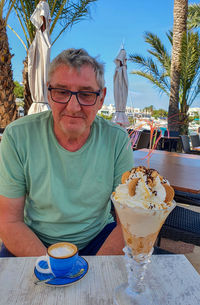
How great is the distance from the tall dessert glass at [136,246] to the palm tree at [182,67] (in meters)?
6.96

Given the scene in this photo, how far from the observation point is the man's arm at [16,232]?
1.15 m

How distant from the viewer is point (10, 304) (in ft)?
2.29

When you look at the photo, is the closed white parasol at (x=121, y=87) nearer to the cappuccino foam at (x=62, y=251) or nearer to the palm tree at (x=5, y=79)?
the palm tree at (x=5, y=79)

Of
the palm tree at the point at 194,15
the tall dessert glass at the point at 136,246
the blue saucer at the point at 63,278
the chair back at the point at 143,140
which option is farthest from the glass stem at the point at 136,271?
the palm tree at the point at 194,15

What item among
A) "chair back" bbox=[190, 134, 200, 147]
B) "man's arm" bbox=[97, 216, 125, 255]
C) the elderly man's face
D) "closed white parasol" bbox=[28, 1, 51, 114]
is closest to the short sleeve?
the elderly man's face

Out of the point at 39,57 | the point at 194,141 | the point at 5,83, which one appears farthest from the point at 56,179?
the point at 194,141

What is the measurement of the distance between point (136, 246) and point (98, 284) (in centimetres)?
18

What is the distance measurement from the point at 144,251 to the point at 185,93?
8.72 meters

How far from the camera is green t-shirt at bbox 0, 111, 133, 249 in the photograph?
1254mm

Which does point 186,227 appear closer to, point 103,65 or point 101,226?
point 101,226

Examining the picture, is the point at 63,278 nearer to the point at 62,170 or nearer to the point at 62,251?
the point at 62,251

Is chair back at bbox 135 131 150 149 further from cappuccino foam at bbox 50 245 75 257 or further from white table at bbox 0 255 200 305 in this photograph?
cappuccino foam at bbox 50 245 75 257

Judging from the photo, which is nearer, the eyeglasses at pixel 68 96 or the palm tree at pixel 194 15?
the eyeglasses at pixel 68 96

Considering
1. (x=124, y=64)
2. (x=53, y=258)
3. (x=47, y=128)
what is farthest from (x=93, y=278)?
(x=124, y=64)
